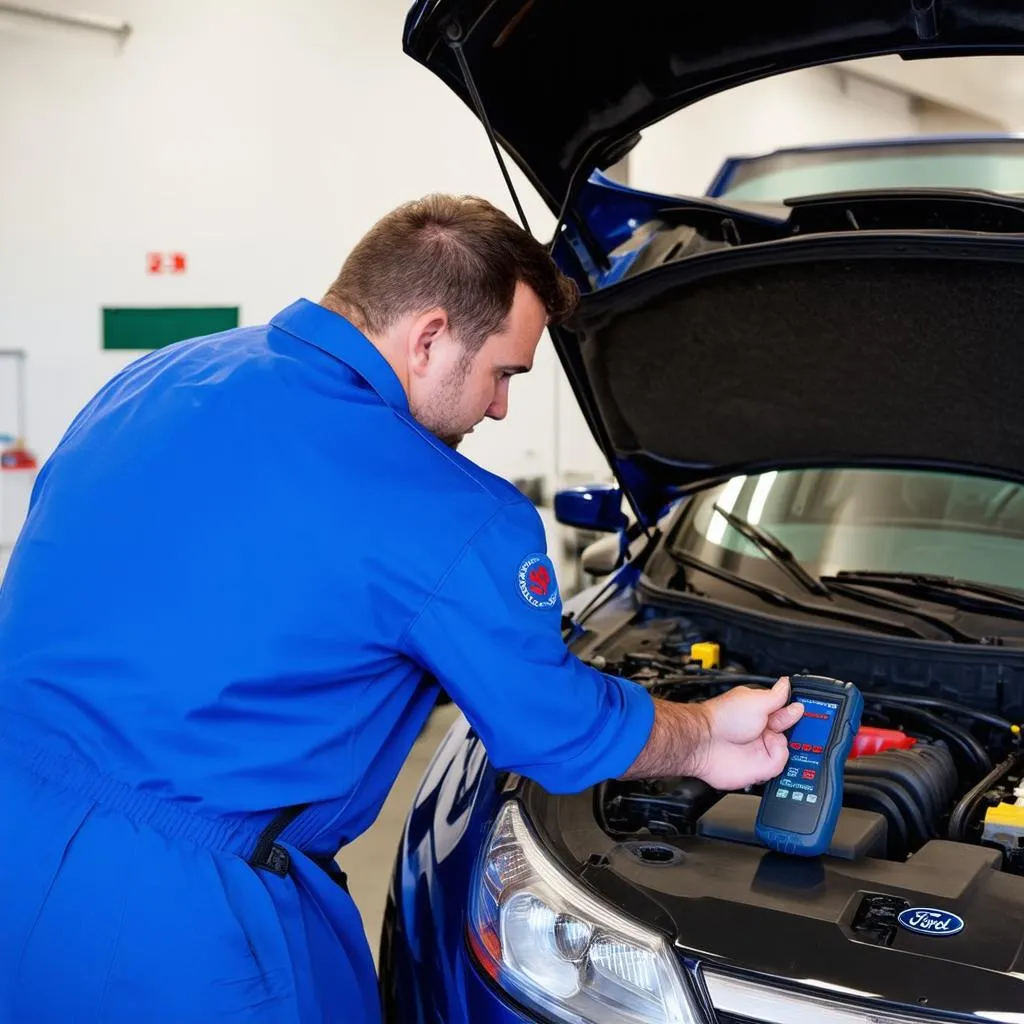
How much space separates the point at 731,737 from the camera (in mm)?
1491

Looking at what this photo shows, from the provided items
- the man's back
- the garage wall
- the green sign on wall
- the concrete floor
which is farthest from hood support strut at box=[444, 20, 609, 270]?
the green sign on wall

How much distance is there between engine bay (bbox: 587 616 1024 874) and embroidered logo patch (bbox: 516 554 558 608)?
0.39 m

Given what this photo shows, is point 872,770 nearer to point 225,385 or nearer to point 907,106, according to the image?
point 225,385

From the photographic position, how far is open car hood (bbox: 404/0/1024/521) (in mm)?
1627

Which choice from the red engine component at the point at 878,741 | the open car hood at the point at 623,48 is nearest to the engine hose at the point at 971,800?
the red engine component at the point at 878,741

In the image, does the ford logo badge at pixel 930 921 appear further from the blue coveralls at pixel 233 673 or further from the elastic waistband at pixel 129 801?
the elastic waistband at pixel 129 801

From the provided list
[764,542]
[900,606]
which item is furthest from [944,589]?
[764,542]

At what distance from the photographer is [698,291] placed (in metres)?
1.97

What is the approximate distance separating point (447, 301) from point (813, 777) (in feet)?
2.37

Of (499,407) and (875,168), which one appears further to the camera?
(875,168)

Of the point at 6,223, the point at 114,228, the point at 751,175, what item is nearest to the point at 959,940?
the point at 751,175

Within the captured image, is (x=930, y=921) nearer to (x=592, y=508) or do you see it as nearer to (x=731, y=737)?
(x=731, y=737)

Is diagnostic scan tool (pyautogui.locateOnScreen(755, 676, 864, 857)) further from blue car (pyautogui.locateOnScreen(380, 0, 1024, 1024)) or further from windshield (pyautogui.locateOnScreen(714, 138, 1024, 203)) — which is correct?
windshield (pyautogui.locateOnScreen(714, 138, 1024, 203))

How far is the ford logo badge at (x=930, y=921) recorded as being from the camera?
126cm
